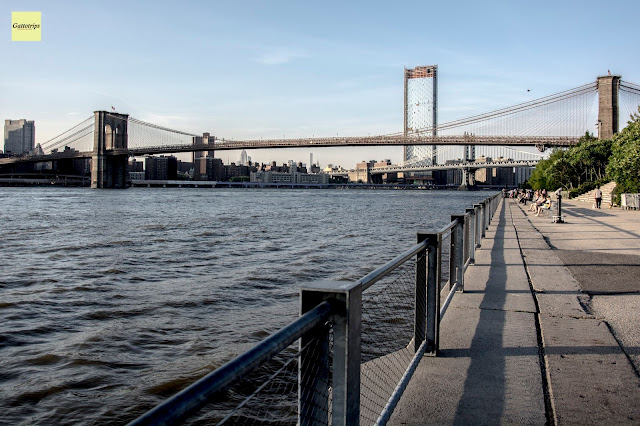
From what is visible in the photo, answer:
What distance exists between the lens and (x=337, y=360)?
2119mm

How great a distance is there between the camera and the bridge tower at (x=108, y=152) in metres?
86.4

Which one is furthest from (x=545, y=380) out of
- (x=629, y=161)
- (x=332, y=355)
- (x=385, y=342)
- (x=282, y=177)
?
(x=282, y=177)

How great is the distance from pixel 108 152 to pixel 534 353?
90510 mm

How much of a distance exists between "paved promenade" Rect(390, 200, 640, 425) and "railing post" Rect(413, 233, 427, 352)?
189 millimetres

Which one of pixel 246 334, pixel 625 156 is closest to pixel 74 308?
pixel 246 334

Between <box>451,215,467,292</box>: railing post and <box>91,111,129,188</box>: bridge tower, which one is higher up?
<box>91,111,129,188</box>: bridge tower

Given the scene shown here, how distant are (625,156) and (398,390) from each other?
96.7ft

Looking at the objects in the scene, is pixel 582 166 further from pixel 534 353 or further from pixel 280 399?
pixel 280 399

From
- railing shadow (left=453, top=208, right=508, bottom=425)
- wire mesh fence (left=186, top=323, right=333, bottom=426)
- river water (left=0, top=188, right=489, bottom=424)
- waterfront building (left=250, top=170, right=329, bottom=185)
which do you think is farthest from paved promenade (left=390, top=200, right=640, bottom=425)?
waterfront building (left=250, top=170, right=329, bottom=185)

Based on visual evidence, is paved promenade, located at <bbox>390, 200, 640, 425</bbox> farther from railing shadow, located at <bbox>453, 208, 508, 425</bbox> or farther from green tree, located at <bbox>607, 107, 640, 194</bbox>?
green tree, located at <bbox>607, 107, 640, 194</bbox>

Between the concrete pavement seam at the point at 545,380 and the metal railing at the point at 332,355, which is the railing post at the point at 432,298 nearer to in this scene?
the metal railing at the point at 332,355

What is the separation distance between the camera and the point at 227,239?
18.4 metres

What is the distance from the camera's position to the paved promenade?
307cm

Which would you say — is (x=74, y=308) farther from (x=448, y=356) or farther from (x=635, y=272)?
(x=635, y=272)
